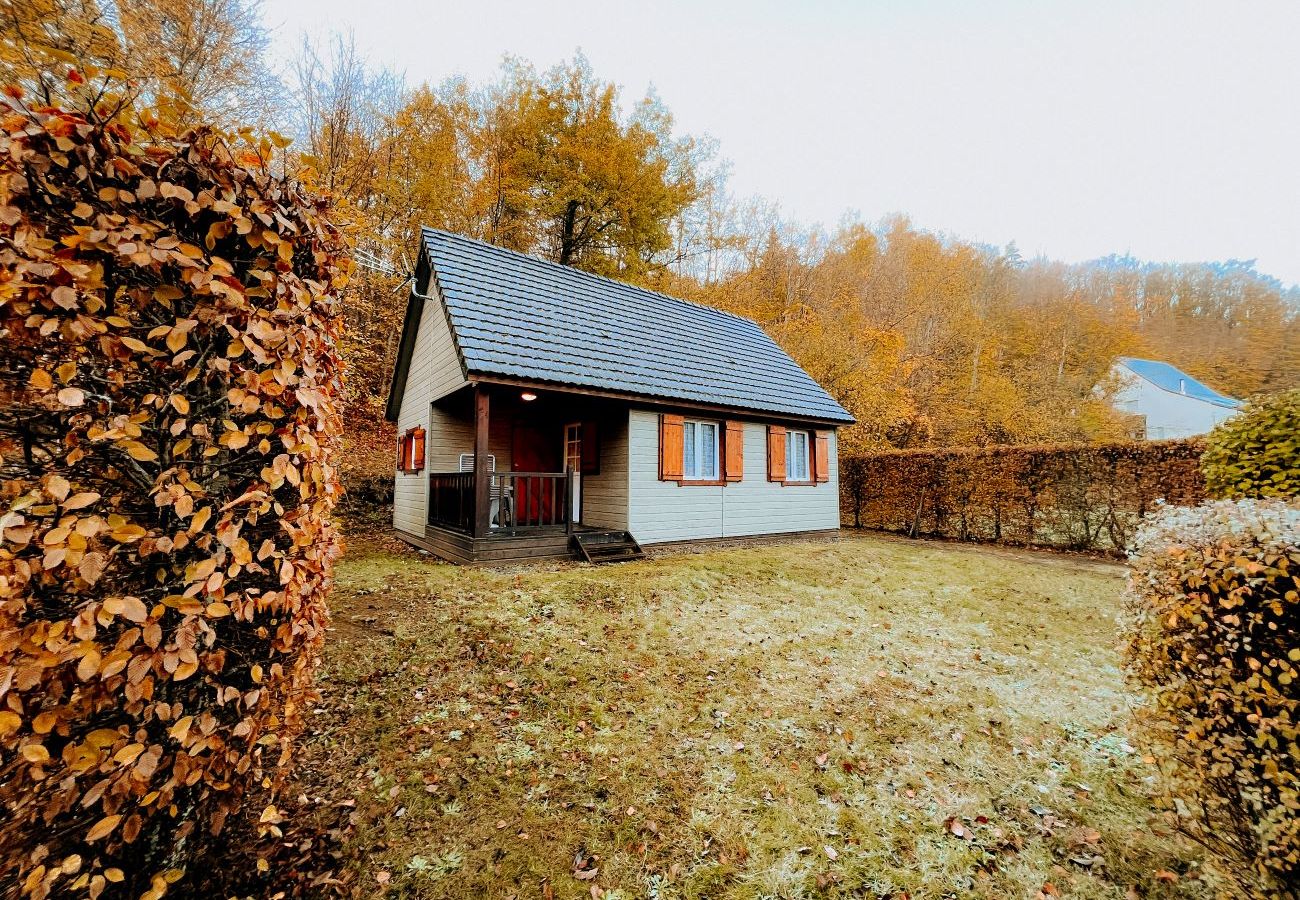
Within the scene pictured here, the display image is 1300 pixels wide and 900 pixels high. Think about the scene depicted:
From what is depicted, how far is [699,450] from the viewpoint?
34.5 ft

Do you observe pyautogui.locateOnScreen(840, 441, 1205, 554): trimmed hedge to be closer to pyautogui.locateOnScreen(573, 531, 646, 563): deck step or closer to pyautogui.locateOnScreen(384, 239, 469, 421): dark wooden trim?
pyautogui.locateOnScreen(573, 531, 646, 563): deck step

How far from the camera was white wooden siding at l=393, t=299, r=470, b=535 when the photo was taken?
945 centimetres

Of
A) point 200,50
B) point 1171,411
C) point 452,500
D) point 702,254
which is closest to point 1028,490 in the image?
point 452,500

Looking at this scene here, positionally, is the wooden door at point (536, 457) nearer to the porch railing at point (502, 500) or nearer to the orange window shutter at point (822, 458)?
the porch railing at point (502, 500)

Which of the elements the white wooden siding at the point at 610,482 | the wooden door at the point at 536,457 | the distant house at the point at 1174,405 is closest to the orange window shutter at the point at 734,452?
the white wooden siding at the point at 610,482

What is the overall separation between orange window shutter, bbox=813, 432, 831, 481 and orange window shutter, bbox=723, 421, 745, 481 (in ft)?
9.52

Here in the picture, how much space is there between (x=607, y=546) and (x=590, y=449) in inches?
96.1

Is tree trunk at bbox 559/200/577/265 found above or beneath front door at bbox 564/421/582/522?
above

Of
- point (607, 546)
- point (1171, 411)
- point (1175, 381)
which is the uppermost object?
point (1175, 381)

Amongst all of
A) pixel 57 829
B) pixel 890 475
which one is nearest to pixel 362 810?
pixel 57 829

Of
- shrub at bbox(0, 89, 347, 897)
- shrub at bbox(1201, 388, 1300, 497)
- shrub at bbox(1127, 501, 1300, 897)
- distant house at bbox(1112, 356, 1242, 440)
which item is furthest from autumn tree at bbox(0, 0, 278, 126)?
distant house at bbox(1112, 356, 1242, 440)

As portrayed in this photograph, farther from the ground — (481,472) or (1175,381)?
(1175,381)

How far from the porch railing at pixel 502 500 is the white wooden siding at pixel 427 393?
21.4 inches

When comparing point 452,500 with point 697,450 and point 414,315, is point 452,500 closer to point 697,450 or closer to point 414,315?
Answer: point 697,450
